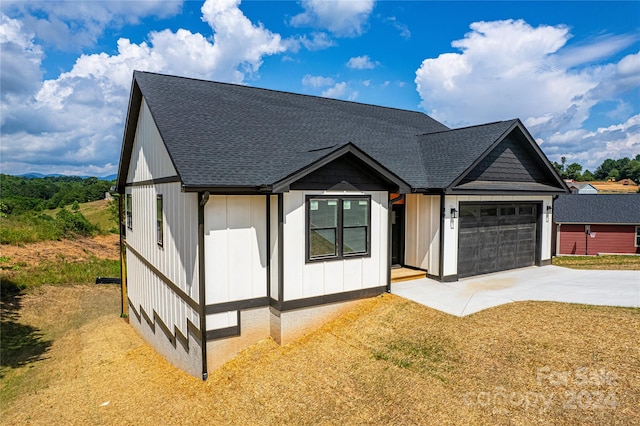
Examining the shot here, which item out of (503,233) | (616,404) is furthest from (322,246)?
(503,233)

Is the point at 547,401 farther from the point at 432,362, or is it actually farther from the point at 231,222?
the point at 231,222

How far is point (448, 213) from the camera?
11.3 meters

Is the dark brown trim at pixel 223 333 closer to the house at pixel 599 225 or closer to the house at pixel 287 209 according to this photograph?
the house at pixel 287 209

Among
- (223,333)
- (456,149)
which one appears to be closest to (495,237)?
(456,149)

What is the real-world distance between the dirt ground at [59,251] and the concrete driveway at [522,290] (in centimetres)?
2100

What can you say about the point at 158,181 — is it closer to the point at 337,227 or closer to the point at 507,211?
the point at 337,227

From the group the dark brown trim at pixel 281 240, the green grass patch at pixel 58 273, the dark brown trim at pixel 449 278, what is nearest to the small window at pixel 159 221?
the dark brown trim at pixel 281 240

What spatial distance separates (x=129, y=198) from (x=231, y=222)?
901 centimetres

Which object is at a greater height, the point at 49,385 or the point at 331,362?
the point at 331,362

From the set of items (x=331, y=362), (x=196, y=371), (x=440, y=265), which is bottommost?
(x=196, y=371)

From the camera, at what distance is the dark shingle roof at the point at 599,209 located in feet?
93.4

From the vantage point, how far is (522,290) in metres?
10.5

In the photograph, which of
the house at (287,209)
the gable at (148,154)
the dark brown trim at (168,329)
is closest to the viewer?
the house at (287,209)

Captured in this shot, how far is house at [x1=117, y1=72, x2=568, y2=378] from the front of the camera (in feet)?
26.5
